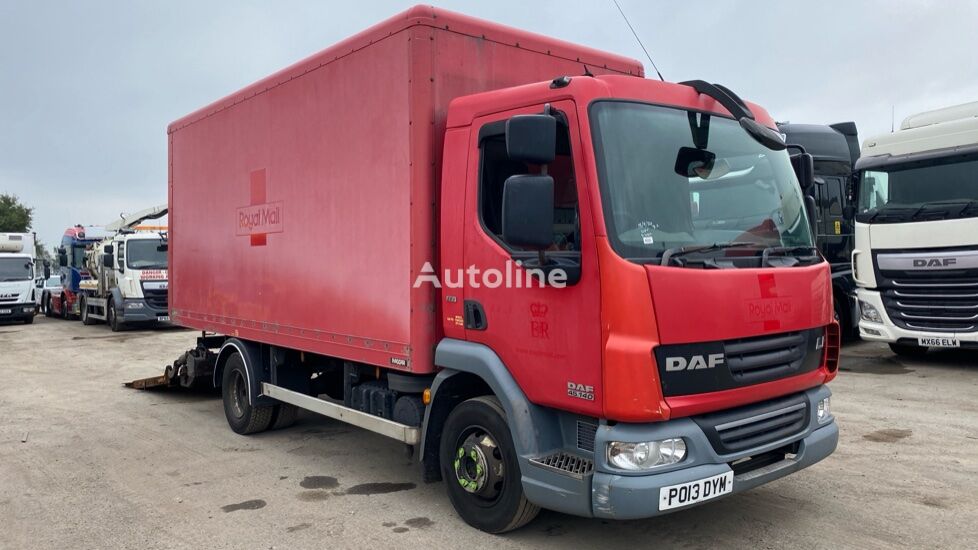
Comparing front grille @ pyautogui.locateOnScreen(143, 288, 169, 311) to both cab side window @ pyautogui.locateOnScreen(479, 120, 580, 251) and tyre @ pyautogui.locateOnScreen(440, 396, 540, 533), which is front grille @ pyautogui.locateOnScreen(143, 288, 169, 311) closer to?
tyre @ pyautogui.locateOnScreen(440, 396, 540, 533)

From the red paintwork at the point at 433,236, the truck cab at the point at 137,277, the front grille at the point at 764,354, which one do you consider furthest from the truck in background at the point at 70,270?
the front grille at the point at 764,354

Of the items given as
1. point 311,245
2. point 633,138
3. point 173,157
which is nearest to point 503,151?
point 633,138

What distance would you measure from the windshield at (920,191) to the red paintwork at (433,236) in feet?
18.8

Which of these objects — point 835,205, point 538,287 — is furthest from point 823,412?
point 835,205

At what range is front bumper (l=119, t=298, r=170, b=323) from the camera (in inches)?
756

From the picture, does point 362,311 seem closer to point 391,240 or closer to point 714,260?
point 391,240

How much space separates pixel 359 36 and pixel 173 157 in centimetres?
426

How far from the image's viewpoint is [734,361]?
3.85 meters

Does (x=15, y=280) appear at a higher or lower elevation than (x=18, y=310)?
higher

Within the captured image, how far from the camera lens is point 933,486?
5.17m

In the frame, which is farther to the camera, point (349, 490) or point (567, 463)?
point (349, 490)

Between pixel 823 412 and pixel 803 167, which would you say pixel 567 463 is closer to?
pixel 823 412

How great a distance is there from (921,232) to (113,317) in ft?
63.0

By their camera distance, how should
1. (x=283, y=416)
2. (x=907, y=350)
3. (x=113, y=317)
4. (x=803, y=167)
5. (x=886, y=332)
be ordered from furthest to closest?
(x=113, y=317), (x=907, y=350), (x=886, y=332), (x=283, y=416), (x=803, y=167)
